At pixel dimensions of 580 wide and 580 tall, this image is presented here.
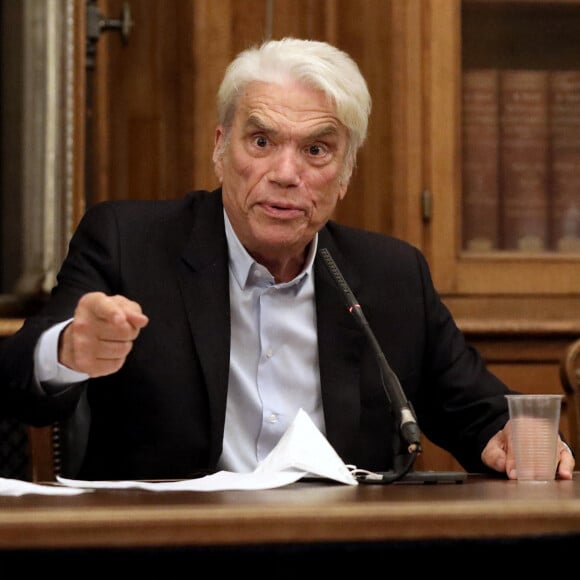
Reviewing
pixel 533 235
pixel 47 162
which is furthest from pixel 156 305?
pixel 533 235

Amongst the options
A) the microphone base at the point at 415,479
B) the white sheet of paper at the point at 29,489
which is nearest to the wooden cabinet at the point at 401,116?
the microphone base at the point at 415,479

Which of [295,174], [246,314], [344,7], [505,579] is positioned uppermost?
[344,7]

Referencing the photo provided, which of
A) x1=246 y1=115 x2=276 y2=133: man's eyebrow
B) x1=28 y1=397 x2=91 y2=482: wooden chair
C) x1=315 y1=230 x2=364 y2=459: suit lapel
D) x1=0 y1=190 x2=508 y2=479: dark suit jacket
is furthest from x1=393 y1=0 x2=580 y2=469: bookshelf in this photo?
x1=28 y1=397 x2=91 y2=482: wooden chair

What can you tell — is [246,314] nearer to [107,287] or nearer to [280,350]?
[280,350]

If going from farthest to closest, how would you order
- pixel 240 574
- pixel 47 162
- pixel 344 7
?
pixel 344 7 → pixel 47 162 → pixel 240 574

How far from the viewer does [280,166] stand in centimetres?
218

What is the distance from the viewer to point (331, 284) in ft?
7.48

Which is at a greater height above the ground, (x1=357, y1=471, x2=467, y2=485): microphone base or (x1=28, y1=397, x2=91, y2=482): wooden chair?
(x1=357, y1=471, x2=467, y2=485): microphone base

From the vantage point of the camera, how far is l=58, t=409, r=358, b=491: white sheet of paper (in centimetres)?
152

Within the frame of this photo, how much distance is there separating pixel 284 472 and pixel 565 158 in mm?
1705

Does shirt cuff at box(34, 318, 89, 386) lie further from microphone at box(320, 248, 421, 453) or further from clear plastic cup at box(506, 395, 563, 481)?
clear plastic cup at box(506, 395, 563, 481)

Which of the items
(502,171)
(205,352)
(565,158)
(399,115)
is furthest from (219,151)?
(565,158)

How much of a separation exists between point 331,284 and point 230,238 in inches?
8.2

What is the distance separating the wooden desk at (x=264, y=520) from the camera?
1.17 m
